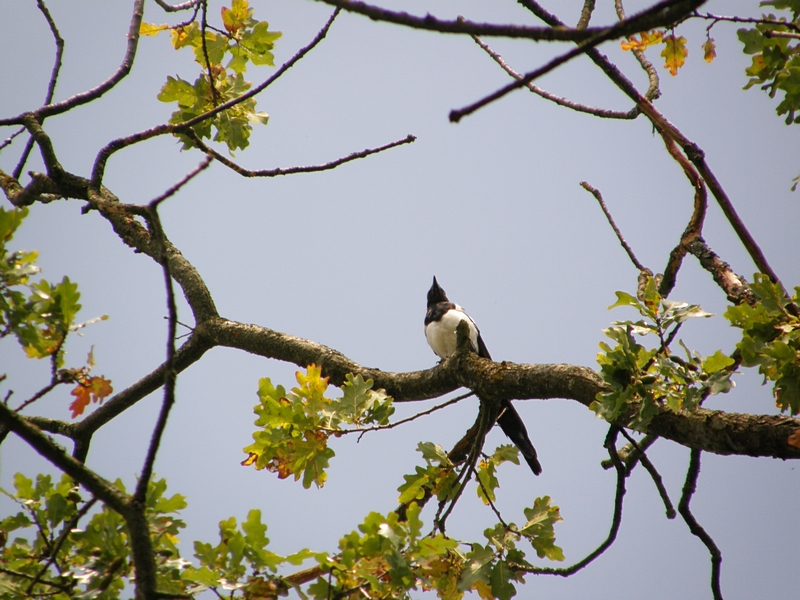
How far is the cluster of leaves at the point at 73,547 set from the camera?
1.60 metres

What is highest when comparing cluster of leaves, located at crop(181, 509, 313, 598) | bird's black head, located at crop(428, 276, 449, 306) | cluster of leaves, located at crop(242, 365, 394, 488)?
bird's black head, located at crop(428, 276, 449, 306)

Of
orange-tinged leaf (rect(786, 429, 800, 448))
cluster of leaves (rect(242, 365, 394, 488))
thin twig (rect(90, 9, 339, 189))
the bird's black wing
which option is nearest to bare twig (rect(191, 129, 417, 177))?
thin twig (rect(90, 9, 339, 189))

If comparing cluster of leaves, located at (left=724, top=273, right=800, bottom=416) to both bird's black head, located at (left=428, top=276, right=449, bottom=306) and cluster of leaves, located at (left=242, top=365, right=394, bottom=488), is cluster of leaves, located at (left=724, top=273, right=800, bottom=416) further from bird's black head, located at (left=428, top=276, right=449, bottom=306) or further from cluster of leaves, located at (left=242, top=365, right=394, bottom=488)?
bird's black head, located at (left=428, top=276, right=449, bottom=306)

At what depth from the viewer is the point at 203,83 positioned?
3174mm

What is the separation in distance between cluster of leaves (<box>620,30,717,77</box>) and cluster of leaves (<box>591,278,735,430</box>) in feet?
4.22

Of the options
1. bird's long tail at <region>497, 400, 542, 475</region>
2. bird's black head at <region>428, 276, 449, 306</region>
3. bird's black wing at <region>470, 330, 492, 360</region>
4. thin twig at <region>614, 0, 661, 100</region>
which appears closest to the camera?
thin twig at <region>614, 0, 661, 100</region>

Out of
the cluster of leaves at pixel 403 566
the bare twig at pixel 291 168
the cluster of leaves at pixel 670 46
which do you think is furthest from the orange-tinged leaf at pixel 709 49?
the cluster of leaves at pixel 403 566

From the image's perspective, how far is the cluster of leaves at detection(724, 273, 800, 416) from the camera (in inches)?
66.0

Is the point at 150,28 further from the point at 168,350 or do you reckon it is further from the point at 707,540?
the point at 707,540

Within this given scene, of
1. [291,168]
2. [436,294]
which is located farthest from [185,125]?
[436,294]

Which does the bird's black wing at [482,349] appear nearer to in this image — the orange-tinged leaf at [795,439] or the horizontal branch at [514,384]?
the horizontal branch at [514,384]

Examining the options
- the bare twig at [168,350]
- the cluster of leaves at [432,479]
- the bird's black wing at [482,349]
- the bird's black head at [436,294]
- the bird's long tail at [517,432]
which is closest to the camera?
the bare twig at [168,350]

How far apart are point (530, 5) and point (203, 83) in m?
1.72

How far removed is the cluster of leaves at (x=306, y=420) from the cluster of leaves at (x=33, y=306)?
25.3 inches
